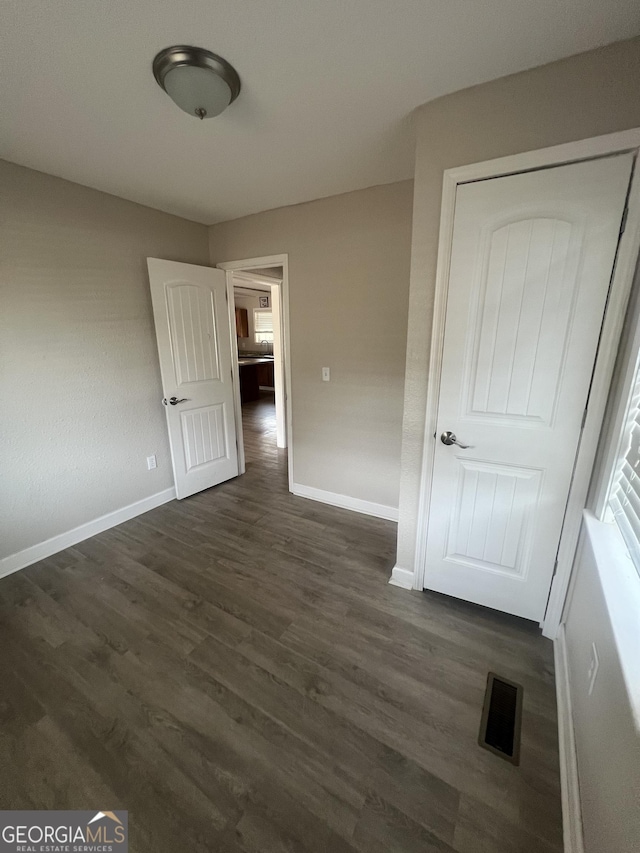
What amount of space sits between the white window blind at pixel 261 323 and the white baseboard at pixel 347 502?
21.6ft

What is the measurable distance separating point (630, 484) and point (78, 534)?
3.23m

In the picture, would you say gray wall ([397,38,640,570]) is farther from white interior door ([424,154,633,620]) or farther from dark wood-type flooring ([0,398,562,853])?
dark wood-type flooring ([0,398,562,853])

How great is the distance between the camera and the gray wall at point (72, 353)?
2084 millimetres

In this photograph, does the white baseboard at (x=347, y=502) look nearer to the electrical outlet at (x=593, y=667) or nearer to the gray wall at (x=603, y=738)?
the gray wall at (x=603, y=738)

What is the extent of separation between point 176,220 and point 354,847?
383 centimetres

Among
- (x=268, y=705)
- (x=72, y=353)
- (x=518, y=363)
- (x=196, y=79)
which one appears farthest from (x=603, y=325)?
(x=72, y=353)

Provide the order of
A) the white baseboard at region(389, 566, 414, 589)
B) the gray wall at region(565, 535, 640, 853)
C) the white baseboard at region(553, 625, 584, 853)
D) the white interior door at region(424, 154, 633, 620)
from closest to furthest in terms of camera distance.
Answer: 1. the gray wall at region(565, 535, 640, 853)
2. the white baseboard at region(553, 625, 584, 853)
3. the white interior door at region(424, 154, 633, 620)
4. the white baseboard at region(389, 566, 414, 589)

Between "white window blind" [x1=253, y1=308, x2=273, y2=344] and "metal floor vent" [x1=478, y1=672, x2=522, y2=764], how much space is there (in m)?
8.55

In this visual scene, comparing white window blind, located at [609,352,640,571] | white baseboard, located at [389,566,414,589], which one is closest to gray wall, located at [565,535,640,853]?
white window blind, located at [609,352,640,571]

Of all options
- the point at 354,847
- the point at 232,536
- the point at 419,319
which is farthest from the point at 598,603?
the point at 232,536

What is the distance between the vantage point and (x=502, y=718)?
1.33 m

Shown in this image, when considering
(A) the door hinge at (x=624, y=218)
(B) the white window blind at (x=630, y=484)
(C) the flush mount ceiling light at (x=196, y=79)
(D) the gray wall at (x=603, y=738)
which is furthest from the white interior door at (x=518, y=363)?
(C) the flush mount ceiling light at (x=196, y=79)

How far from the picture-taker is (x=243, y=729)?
1.31m

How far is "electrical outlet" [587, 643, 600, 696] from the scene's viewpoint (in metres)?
1.08
